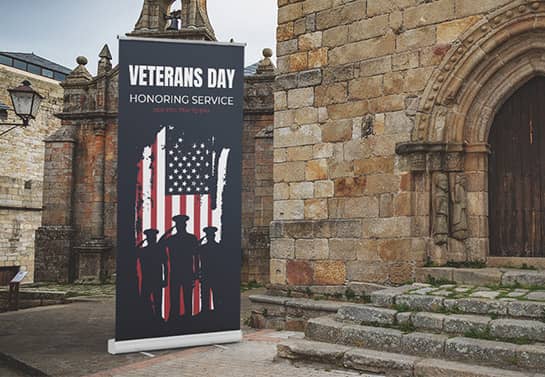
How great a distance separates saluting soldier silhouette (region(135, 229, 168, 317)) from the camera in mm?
6141

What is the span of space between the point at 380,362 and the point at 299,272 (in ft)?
9.99

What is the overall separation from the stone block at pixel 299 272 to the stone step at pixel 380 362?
86.1 inches

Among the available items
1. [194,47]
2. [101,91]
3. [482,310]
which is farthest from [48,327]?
[101,91]

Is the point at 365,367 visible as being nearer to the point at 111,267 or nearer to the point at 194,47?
the point at 194,47

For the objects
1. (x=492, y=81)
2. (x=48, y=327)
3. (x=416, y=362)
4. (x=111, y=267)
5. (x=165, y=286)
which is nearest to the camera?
(x=416, y=362)

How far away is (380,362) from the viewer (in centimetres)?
477

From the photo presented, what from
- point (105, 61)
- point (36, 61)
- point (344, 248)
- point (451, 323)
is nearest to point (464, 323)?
point (451, 323)

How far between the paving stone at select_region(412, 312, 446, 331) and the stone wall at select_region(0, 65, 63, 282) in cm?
2079

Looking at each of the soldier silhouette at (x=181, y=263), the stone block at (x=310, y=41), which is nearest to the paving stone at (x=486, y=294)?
the soldier silhouette at (x=181, y=263)

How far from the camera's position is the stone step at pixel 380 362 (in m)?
4.32

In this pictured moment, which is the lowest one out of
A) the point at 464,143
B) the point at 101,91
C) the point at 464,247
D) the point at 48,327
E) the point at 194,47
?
the point at 48,327

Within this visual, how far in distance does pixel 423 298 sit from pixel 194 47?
3.55m

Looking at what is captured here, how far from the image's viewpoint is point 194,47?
634cm

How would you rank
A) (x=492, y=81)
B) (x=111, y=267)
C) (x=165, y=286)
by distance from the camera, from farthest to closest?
1. (x=111, y=267)
2. (x=492, y=81)
3. (x=165, y=286)
